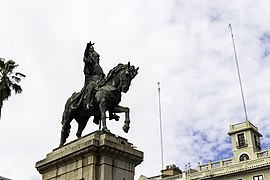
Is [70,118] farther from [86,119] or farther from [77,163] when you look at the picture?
[77,163]

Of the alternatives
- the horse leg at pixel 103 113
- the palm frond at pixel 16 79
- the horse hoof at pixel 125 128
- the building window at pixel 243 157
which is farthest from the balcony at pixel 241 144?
the horse leg at pixel 103 113

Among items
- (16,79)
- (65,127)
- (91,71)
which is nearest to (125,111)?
(91,71)

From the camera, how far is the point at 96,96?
15.6 m

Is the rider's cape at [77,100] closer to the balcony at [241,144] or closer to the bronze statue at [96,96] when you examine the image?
the bronze statue at [96,96]

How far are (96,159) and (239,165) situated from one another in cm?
4449

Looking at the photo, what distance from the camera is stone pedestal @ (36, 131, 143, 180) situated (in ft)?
46.1

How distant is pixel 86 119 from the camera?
16891 millimetres

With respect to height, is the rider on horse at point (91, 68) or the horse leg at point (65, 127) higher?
the rider on horse at point (91, 68)

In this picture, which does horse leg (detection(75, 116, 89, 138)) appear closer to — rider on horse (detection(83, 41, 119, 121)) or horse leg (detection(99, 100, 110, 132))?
rider on horse (detection(83, 41, 119, 121))

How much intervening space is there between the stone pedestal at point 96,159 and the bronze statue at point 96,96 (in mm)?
702

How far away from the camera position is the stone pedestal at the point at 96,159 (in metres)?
14.1

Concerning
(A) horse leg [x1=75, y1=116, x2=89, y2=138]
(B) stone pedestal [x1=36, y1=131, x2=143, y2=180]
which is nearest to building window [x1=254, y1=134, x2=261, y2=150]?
(A) horse leg [x1=75, y1=116, x2=89, y2=138]

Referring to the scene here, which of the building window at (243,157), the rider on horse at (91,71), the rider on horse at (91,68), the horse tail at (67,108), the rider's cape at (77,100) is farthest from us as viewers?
the building window at (243,157)

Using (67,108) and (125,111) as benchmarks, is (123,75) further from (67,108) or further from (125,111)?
(67,108)
